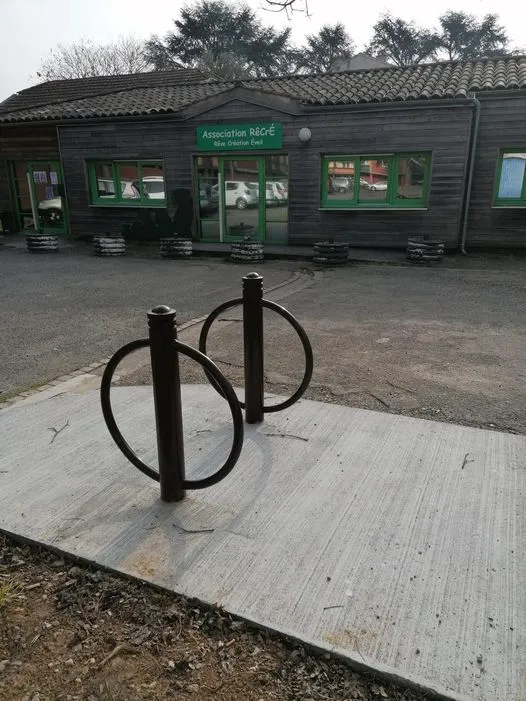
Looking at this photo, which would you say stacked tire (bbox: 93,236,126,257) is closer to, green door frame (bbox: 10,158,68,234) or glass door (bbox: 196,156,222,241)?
glass door (bbox: 196,156,222,241)

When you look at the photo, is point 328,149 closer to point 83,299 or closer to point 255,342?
point 83,299

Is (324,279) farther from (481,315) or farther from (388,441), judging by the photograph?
(388,441)

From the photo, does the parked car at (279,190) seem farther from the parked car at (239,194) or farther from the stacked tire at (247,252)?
the stacked tire at (247,252)

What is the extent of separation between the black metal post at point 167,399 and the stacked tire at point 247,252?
33.8 ft

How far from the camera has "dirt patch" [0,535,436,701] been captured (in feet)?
6.03

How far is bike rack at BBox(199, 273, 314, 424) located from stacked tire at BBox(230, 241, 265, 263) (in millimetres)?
9018

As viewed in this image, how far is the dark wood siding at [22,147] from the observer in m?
16.9

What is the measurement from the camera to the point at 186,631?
2078mm

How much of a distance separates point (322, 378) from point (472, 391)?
1318 millimetres

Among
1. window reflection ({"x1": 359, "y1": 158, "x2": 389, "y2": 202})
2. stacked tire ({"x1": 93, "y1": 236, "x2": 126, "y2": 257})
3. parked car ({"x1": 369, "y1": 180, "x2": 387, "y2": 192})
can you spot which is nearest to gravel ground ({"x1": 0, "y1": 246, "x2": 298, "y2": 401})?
stacked tire ({"x1": 93, "y1": 236, "x2": 126, "y2": 257})

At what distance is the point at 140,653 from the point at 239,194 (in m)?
14.2

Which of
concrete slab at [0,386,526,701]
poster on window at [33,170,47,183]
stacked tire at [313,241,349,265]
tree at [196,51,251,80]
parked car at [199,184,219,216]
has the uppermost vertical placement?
tree at [196,51,251,80]

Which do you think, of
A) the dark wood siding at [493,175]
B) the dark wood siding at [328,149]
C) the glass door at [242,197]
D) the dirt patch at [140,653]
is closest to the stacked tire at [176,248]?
the glass door at [242,197]

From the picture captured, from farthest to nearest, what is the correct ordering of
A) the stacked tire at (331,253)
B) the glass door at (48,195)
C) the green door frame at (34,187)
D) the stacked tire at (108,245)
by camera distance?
the glass door at (48,195) < the green door frame at (34,187) < the stacked tire at (108,245) < the stacked tire at (331,253)
